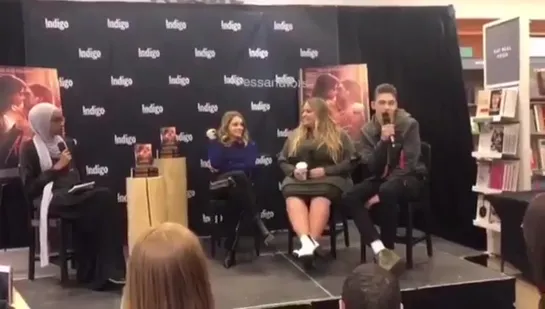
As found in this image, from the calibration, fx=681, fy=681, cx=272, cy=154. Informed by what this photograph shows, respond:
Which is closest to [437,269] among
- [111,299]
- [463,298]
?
[463,298]

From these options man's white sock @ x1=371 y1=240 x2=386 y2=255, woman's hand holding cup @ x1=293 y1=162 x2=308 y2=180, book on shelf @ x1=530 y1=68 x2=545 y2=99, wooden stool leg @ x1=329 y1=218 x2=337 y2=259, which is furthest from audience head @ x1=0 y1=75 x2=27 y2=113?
book on shelf @ x1=530 y1=68 x2=545 y2=99

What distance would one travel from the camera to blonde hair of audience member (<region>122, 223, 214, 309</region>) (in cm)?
156

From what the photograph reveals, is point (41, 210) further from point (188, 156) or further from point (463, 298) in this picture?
point (463, 298)

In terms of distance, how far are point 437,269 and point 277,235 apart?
5.40 ft

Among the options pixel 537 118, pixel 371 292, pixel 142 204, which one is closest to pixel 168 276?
pixel 371 292

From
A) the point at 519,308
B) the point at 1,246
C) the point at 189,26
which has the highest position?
the point at 189,26

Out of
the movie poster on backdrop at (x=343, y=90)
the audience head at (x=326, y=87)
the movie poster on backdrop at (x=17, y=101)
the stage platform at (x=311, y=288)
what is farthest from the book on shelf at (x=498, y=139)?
the movie poster on backdrop at (x=17, y=101)

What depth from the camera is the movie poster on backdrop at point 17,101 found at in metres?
5.06

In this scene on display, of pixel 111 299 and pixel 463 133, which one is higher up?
pixel 463 133

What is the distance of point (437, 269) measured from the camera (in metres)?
4.59

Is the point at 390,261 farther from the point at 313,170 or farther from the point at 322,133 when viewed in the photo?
the point at 322,133

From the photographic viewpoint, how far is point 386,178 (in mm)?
4629

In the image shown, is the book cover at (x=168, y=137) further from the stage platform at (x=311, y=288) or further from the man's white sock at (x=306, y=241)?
the man's white sock at (x=306, y=241)

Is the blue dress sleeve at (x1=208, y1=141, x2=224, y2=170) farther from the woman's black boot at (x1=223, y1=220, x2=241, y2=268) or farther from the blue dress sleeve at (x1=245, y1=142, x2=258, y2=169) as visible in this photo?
the woman's black boot at (x1=223, y1=220, x2=241, y2=268)
